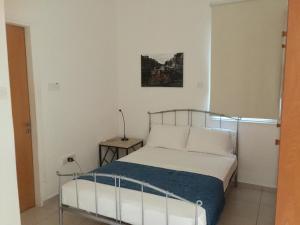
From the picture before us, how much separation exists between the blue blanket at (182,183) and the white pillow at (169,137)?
31.9 inches

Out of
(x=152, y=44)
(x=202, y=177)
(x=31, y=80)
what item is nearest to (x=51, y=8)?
(x=31, y=80)

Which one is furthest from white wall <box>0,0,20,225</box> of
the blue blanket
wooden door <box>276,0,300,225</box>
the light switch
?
wooden door <box>276,0,300,225</box>

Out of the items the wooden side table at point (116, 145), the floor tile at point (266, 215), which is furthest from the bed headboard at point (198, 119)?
the floor tile at point (266, 215)

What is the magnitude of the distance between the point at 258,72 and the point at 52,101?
265 cm

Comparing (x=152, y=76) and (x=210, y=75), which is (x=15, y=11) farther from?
(x=210, y=75)

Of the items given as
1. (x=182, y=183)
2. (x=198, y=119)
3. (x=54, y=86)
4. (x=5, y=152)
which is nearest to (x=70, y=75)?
(x=54, y=86)

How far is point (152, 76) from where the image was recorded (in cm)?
419

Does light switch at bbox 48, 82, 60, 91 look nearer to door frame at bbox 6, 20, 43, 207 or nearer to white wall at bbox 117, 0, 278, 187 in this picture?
door frame at bbox 6, 20, 43, 207

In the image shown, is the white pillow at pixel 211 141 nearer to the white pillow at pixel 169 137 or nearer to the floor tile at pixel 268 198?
the white pillow at pixel 169 137

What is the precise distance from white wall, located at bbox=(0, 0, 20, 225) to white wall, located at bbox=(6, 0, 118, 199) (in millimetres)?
1128

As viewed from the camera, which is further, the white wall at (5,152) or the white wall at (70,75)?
the white wall at (70,75)

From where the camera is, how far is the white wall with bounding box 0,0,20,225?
6.21 feet

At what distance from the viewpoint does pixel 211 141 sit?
3535 millimetres

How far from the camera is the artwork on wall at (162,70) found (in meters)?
3.98
